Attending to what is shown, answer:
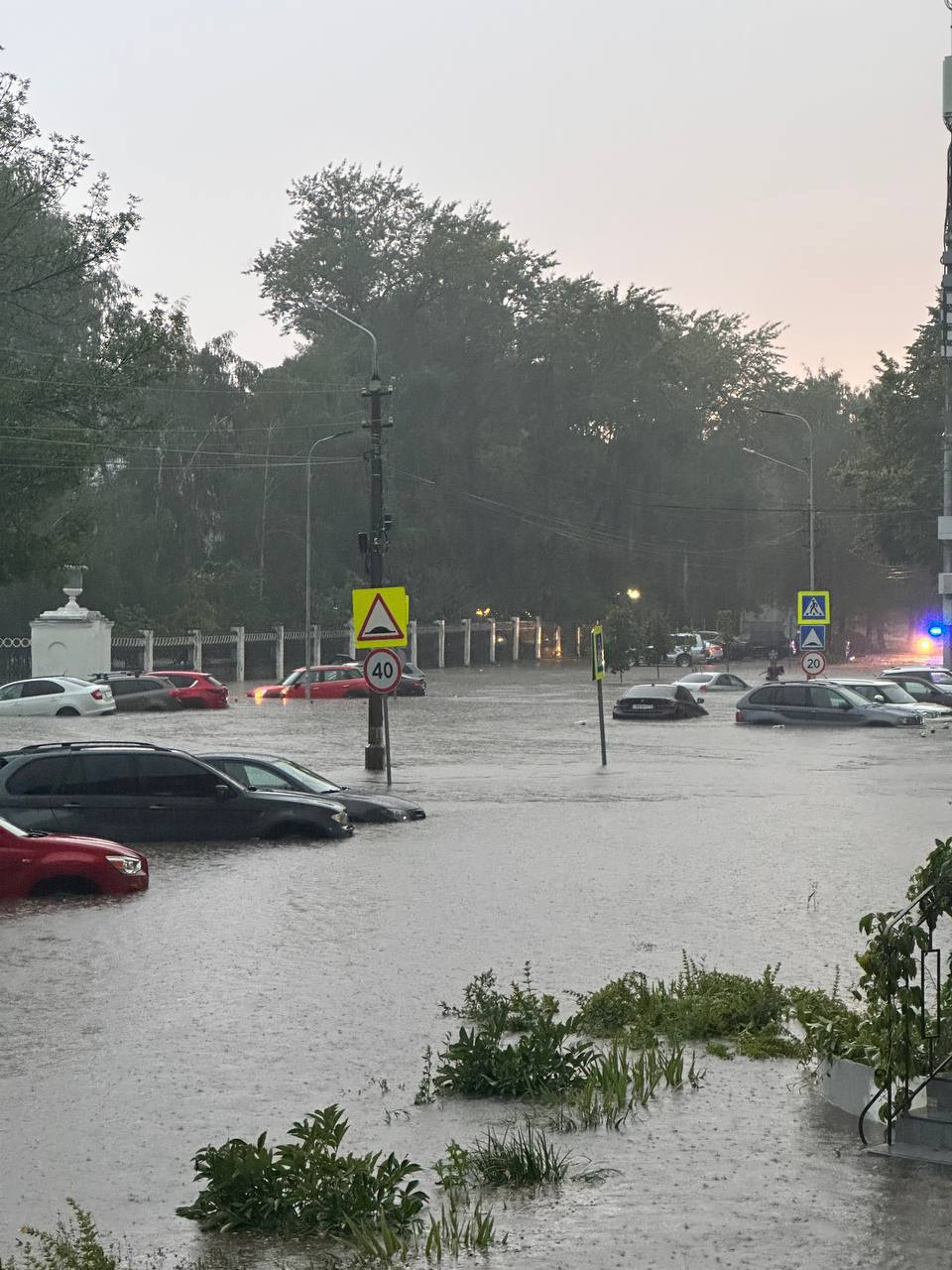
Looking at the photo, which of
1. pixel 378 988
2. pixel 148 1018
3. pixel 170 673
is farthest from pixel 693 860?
pixel 170 673

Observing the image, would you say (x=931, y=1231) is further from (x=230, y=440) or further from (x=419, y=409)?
(x=419, y=409)

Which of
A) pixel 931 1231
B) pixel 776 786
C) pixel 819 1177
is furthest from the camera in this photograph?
pixel 776 786

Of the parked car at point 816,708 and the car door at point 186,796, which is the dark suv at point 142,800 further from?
the parked car at point 816,708

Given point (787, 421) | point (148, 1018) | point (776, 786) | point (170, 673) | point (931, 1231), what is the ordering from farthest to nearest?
point (787, 421) < point (170, 673) < point (776, 786) < point (148, 1018) < point (931, 1231)

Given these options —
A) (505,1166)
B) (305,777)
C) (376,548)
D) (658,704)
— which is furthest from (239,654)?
(505,1166)

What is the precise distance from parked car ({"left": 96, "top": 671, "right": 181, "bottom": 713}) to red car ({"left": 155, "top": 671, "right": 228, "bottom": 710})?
212 millimetres

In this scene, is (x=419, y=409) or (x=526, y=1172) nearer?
(x=526, y=1172)

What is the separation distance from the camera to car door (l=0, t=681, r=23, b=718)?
161 ft

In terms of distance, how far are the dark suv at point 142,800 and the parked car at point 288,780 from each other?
2.30 ft

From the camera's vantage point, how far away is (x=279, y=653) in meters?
75.8

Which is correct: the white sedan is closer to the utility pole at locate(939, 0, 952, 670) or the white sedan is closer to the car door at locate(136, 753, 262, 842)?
the utility pole at locate(939, 0, 952, 670)

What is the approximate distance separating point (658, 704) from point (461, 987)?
37515mm

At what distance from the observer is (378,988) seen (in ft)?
42.2

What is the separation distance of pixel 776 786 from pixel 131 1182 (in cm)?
2314
